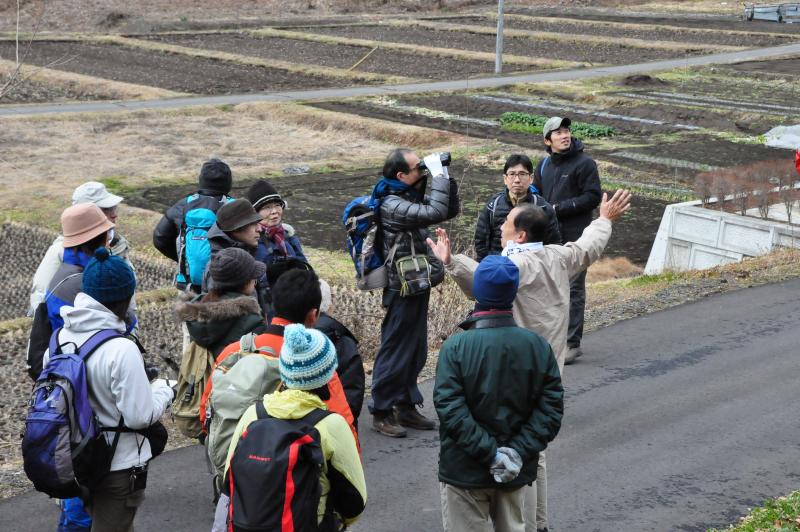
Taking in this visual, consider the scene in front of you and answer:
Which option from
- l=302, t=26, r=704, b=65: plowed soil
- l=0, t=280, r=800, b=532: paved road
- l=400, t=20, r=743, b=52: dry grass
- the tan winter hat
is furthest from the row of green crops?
the tan winter hat

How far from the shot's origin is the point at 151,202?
20297mm

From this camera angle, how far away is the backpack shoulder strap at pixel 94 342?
461 centimetres

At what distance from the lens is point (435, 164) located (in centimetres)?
673

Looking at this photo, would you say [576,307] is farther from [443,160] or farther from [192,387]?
[192,387]

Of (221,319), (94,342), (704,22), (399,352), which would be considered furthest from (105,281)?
(704,22)

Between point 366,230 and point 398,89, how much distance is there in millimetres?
28345

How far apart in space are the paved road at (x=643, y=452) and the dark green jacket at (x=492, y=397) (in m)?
1.36

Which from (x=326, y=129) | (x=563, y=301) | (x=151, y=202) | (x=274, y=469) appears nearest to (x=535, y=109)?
(x=326, y=129)

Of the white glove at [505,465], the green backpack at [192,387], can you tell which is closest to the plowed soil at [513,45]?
the green backpack at [192,387]

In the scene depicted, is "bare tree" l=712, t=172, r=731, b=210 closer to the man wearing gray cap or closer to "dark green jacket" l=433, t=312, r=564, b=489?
the man wearing gray cap

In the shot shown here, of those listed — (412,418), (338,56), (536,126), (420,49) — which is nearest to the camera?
(412,418)

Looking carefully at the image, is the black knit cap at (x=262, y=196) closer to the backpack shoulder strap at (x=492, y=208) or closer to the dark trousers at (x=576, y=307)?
the backpack shoulder strap at (x=492, y=208)

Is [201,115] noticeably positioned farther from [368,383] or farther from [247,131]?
[368,383]

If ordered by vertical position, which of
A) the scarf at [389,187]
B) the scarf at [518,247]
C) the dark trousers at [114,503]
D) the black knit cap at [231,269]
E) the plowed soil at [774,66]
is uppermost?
the scarf at [389,187]
